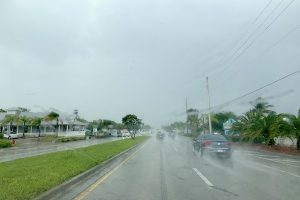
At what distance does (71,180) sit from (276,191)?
679 centimetres

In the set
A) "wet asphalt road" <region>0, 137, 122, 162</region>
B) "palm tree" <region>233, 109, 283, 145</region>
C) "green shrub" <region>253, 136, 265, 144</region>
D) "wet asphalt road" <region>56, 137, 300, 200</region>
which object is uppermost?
"palm tree" <region>233, 109, 283, 145</region>

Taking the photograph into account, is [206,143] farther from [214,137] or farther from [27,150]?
[27,150]

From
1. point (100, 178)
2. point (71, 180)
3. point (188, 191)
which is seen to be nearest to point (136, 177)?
point (100, 178)

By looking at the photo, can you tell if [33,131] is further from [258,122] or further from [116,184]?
[116,184]

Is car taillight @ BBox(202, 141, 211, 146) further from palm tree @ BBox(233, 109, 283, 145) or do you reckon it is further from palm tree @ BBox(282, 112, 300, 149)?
palm tree @ BBox(233, 109, 283, 145)

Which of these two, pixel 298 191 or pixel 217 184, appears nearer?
pixel 298 191

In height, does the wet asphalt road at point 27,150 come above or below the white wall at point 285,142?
below

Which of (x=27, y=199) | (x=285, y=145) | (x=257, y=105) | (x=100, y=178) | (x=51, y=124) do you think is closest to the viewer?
(x=27, y=199)

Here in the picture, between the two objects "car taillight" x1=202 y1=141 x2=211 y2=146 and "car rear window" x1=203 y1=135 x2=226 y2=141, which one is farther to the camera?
"car rear window" x1=203 y1=135 x2=226 y2=141

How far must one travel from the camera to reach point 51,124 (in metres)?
101

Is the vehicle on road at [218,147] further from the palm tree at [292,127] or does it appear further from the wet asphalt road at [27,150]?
the wet asphalt road at [27,150]

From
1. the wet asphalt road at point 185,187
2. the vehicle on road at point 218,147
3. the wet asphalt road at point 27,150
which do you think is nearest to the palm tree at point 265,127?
the vehicle on road at point 218,147

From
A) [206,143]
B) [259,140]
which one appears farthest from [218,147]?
[259,140]

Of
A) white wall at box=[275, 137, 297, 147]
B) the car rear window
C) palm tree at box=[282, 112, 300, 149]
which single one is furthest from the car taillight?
white wall at box=[275, 137, 297, 147]
